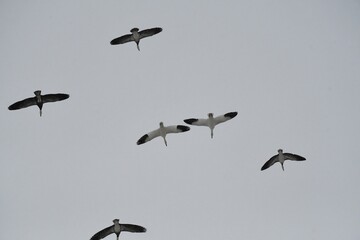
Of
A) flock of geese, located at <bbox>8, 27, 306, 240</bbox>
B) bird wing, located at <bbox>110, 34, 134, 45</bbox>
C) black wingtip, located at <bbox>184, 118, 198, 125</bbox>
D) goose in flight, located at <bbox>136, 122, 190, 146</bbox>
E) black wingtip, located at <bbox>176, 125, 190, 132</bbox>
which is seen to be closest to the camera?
flock of geese, located at <bbox>8, 27, 306, 240</bbox>

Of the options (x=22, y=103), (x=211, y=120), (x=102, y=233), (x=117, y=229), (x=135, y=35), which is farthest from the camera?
(x=211, y=120)

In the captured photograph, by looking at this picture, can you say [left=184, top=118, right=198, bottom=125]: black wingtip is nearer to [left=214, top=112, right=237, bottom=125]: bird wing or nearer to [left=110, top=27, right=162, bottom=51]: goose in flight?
[left=214, top=112, right=237, bottom=125]: bird wing

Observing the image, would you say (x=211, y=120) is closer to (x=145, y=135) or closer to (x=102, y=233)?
(x=145, y=135)

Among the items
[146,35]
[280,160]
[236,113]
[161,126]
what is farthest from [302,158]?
[146,35]

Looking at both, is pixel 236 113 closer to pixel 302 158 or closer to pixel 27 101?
pixel 302 158

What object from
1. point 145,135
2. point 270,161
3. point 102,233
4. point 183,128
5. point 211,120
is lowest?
point 102,233

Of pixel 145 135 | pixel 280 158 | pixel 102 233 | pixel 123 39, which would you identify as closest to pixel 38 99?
pixel 123 39

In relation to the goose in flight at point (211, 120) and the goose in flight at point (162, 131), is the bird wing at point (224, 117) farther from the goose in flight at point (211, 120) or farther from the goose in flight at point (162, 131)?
the goose in flight at point (162, 131)

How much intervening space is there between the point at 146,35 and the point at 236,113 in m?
4.51

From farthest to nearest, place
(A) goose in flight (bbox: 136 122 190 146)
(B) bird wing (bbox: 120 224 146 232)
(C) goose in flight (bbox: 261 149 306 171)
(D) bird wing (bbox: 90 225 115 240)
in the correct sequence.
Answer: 1. (C) goose in flight (bbox: 261 149 306 171)
2. (A) goose in flight (bbox: 136 122 190 146)
3. (D) bird wing (bbox: 90 225 115 240)
4. (B) bird wing (bbox: 120 224 146 232)

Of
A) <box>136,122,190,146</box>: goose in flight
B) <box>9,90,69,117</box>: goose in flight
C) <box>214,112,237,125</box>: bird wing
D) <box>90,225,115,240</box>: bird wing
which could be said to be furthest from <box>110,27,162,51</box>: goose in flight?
<box>90,225,115,240</box>: bird wing

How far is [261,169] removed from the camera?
29.2 m

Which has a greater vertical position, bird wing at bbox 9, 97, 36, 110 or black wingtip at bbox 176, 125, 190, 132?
bird wing at bbox 9, 97, 36, 110

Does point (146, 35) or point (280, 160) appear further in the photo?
point (280, 160)
